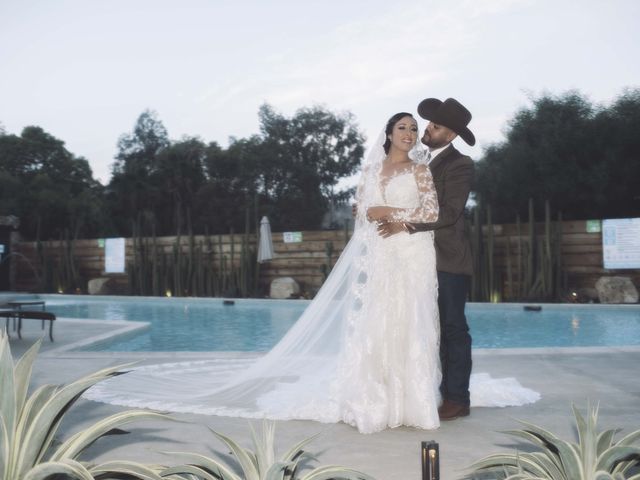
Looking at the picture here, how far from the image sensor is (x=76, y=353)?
5.19 m

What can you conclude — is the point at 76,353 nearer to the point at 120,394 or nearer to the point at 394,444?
the point at 120,394

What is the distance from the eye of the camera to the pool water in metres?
7.42

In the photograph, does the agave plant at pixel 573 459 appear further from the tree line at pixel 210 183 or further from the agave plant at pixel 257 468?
the tree line at pixel 210 183

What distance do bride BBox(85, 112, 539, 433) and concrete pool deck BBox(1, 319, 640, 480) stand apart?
0.11 m

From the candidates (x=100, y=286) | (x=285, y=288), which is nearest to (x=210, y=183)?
(x=100, y=286)

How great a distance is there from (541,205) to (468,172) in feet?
41.9

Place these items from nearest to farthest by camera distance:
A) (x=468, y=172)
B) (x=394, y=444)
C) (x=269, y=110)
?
(x=394, y=444) → (x=468, y=172) → (x=269, y=110)

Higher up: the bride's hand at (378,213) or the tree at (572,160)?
the tree at (572,160)

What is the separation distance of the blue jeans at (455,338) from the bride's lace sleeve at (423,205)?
314 mm

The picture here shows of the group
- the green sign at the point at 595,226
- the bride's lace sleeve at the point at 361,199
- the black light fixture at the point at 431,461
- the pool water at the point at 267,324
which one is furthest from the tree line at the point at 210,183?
the black light fixture at the point at 431,461

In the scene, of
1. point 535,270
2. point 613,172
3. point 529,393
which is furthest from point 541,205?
point 529,393

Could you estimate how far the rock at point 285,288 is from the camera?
1273 centimetres

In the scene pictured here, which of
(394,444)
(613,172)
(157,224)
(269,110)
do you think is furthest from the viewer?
(269,110)

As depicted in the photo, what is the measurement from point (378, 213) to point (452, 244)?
1.34ft
